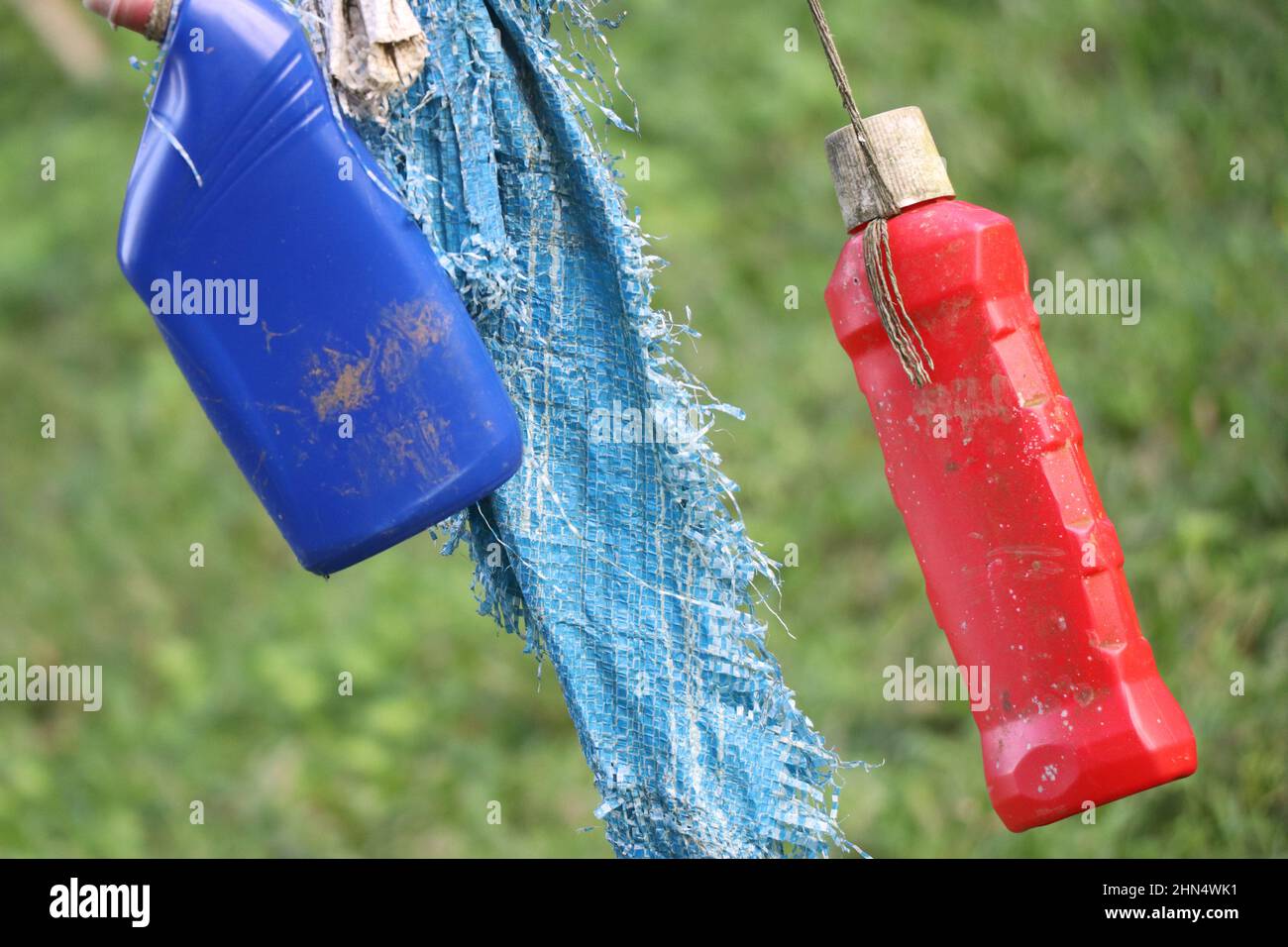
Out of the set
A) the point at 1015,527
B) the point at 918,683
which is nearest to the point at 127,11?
the point at 1015,527

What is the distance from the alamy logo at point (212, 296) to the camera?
1044mm

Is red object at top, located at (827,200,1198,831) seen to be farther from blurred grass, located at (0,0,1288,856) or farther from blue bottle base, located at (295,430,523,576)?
blurred grass, located at (0,0,1288,856)

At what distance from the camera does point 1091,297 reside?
11.2 feet

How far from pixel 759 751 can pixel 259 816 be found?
7.17 feet

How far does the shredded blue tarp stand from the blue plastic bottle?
0.38 feet

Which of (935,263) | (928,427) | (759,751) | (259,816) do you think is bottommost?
(259,816)

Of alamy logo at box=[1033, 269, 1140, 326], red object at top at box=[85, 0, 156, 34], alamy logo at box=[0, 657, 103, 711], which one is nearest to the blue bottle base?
red object at top at box=[85, 0, 156, 34]

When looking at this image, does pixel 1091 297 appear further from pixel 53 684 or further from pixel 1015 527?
pixel 53 684

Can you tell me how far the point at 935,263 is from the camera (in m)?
1.06

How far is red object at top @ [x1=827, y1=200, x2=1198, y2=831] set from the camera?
41.4 inches

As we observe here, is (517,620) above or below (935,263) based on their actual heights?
below

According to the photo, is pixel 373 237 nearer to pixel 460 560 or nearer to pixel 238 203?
pixel 238 203

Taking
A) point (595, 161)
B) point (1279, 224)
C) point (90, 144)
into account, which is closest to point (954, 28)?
point (1279, 224)

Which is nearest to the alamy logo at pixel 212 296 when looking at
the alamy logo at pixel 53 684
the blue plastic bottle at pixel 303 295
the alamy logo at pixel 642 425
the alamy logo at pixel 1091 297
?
the blue plastic bottle at pixel 303 295
